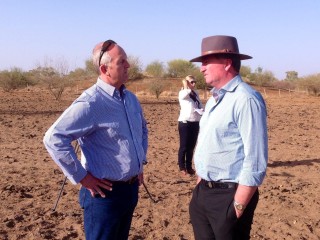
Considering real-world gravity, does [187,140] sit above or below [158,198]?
above

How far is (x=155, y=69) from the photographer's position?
55.4 metres

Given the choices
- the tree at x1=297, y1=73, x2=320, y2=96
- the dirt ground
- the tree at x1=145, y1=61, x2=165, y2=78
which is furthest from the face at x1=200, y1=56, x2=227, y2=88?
the tree at x1=145, y1=61, x2=165, y2=78

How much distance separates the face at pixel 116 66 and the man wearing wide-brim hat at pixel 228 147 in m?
0.54

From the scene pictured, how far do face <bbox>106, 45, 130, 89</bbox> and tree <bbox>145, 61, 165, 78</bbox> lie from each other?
51.5 metres

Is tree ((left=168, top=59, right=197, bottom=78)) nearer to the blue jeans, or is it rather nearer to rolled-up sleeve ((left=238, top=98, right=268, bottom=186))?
the blue jeans

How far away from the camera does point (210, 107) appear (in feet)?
9.05

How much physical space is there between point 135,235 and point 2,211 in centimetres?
187

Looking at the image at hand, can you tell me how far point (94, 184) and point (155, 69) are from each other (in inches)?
2099

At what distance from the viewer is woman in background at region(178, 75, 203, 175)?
6.63m

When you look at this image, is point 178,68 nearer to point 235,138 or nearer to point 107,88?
point 107,88

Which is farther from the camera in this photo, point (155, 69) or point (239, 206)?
point (155, 69)

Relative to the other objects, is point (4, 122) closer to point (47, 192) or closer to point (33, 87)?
point (47, 192)

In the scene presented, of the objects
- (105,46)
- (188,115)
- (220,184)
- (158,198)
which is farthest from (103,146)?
(188,115)

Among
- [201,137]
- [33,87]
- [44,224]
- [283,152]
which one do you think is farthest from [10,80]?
[201,137]
